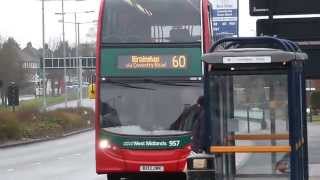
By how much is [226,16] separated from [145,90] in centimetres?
1002

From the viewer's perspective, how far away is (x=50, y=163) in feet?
80.0

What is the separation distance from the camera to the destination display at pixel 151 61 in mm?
14688

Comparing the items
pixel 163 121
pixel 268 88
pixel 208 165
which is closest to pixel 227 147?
pixel 208 165

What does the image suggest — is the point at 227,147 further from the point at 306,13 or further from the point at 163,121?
the point at 163,121

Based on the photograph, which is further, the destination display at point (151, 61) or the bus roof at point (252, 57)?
the destination display at point (151, 61)

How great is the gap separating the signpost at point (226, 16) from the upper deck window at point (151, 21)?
8.95 metres

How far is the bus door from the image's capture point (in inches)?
325

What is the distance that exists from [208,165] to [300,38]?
2.15 metres

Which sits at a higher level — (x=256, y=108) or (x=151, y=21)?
(x=151, y=21)

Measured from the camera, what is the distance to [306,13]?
9312 mm

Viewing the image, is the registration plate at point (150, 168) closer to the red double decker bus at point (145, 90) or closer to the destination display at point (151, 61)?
the red double decker bus at point (145, 90)

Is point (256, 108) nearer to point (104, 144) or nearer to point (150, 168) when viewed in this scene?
point (150, 168)

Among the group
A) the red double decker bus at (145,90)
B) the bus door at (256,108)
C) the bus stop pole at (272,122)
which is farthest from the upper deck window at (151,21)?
the bus stop pole at (272,122)

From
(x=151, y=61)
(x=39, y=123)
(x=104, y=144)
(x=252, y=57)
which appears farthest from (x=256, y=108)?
(x=39, y=123)
